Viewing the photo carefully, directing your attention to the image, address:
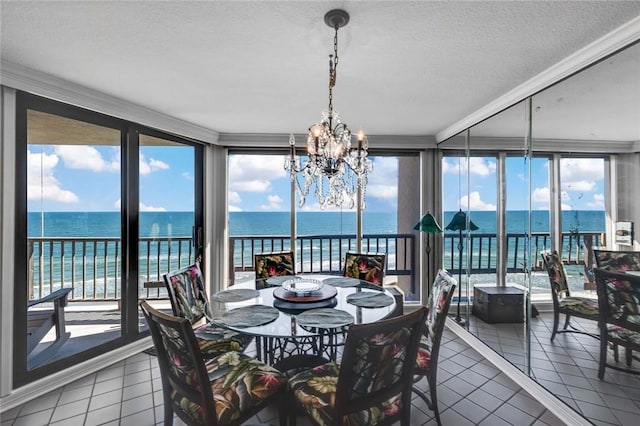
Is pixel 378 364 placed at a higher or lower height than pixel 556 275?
lower

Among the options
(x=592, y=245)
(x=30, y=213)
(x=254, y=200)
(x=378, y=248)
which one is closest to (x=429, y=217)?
(x=378, y=248)

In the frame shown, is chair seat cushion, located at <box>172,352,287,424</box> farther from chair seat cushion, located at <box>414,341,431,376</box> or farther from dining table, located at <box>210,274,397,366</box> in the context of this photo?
chair seat cushion, located at <box>414,341,431,376</box>

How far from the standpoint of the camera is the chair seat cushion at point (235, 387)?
1.50 meters

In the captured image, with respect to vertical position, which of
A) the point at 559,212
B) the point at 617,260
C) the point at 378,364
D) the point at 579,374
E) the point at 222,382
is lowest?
the point at 579,374

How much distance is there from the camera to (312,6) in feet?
4.63

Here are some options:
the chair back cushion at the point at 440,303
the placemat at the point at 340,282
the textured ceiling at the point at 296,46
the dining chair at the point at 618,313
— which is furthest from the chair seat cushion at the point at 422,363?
the textured ceiling at the point at 296,46

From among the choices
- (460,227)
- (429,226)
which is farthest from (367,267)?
(460,227)

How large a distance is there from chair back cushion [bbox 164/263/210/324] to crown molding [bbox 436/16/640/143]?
2965 mm

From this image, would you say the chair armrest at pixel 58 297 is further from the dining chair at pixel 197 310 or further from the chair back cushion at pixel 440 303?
the chair back cushion at pixel 440 303

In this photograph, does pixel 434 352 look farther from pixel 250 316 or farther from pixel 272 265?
pixel 272 265

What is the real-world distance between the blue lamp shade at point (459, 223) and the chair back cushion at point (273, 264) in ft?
6.36

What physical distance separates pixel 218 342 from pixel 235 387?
2.27 feet

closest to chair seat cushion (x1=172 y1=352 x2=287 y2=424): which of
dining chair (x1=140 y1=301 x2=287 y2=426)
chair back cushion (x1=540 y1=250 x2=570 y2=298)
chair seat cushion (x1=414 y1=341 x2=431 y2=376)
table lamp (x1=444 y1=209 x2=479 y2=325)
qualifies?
dining chair (x1=140 y1=301 x2=287 y2=426)

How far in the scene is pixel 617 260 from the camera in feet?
5.57
